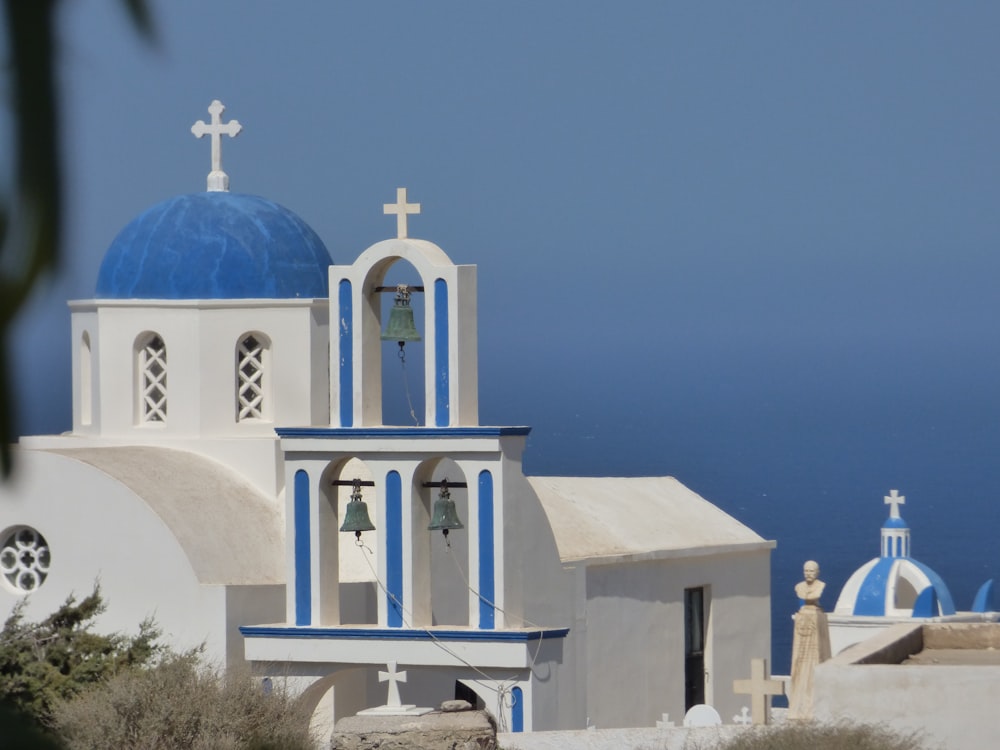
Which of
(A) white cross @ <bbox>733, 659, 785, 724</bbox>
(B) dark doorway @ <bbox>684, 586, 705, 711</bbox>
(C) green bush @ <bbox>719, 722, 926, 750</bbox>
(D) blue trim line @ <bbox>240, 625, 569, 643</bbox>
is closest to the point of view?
(C) green bush @ <bbox>719, 722, 926, 750</bbox>

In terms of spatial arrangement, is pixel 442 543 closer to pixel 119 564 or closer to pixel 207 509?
pixel 207 509

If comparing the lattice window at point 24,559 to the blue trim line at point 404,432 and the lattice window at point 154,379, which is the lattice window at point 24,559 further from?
the blue trim line at point 404,432

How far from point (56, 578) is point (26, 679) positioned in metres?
2.48

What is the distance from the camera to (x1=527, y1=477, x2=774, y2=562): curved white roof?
62.9 ft

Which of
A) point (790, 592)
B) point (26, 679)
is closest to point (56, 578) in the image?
point (26, 679)

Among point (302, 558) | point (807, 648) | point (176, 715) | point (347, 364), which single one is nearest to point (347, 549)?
point (302, 558)

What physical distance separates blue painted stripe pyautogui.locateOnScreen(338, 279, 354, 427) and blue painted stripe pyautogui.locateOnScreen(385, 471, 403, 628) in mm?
698

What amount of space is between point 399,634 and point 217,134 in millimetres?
6044

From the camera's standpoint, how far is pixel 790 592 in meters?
79.8

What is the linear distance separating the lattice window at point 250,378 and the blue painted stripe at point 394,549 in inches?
107

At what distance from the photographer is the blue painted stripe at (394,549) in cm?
1628

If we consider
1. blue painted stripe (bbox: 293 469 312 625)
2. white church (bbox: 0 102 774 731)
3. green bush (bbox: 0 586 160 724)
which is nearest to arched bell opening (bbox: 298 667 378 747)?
white church (bbox: 0 102 774 731)

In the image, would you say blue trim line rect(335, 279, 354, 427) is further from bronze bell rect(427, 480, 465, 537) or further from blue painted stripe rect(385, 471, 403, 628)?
bronze bell rect(427, 480, 465, 537)

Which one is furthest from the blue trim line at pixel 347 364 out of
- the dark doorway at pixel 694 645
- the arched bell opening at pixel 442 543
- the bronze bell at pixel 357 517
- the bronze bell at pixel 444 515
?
the dark doorway at pixel 694 645
